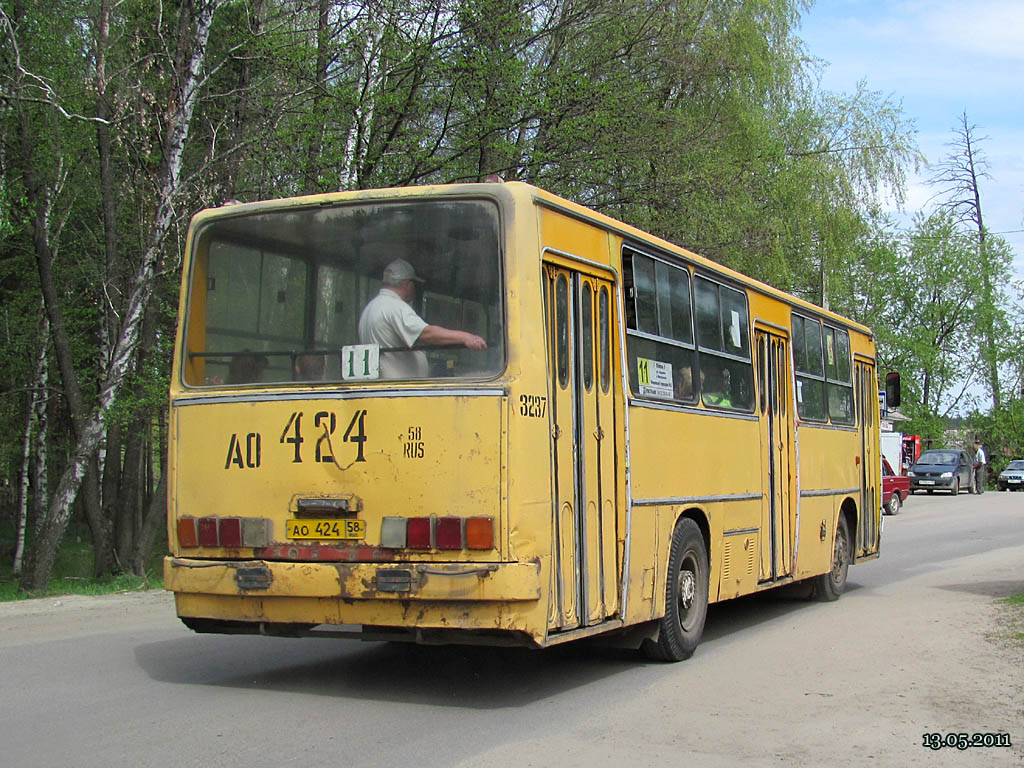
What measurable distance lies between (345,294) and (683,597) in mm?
3613

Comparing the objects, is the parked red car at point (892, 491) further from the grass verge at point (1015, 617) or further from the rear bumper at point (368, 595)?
the rear bumper at point (368, 595)

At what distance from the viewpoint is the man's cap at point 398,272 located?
7.61 meters

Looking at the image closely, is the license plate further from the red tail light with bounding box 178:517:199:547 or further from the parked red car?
the parked red car

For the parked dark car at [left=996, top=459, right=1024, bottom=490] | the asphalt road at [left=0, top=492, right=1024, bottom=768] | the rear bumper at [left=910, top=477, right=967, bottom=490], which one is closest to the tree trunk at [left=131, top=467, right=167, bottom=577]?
the asphalt road at [left=0, top=492, right=1024, bottom=768]

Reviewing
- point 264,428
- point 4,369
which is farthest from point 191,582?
point 4,369

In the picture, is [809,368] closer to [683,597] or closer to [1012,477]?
[683,597]

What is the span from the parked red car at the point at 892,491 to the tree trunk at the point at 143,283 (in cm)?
2366

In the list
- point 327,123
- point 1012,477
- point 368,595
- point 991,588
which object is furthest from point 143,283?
point 1012,477

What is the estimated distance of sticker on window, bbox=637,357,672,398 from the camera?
8.80 m

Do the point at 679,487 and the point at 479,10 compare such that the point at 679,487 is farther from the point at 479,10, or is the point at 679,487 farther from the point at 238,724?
the point at 479,10

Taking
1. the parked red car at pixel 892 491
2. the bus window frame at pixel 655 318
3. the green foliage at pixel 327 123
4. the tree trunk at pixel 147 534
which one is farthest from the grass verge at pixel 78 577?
the parked red car at pixel 892 491

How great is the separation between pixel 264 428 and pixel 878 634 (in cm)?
614

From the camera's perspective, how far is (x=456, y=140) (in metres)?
19.4
